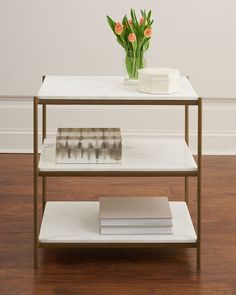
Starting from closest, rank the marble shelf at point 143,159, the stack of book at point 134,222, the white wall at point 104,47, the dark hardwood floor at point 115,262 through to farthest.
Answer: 1. the dark hardwood floor at point 115,262
2. the marble shelf at point 143,159
3. the stack of book at point 134,222
4. the white wall at point 104,47

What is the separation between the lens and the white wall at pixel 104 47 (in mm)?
4754

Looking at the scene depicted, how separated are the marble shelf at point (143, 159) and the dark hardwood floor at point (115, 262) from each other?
1.26 ft

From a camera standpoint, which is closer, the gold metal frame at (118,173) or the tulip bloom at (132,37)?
the gold metal frame at (118,173)

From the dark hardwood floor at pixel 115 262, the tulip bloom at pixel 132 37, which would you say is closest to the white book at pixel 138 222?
the dark hardwood floor at pixel 115 262

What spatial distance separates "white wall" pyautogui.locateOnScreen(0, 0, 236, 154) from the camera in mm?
4754

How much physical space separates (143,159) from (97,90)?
0.32 metres

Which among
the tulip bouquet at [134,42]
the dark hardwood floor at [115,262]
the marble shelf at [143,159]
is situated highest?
the tulip bouquet at [134,42]

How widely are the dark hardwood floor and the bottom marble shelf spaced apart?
0.10 metres

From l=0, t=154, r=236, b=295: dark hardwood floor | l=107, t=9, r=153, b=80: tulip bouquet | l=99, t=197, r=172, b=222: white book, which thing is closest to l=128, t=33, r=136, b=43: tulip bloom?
l=107, t=9, r=153, b=80: tulip bouquet

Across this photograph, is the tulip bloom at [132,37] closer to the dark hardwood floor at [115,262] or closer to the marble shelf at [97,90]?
the marble shelf at [97,90]

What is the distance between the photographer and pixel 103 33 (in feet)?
15.7

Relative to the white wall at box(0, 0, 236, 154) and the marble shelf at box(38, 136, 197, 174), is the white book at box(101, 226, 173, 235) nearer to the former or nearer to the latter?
the marble shelf at box(38, 136, 197, 174)

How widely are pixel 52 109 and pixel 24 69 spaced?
0.28m

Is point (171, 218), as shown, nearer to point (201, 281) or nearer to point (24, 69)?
point (201, 281)
